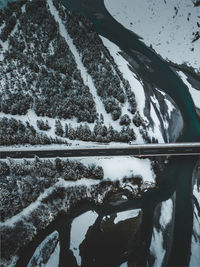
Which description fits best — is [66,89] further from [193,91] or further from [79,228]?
[79,228]

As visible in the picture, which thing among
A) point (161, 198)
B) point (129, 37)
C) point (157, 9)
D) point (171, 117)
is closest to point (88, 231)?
point (161, 198)

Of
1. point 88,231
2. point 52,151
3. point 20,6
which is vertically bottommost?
point 88,231

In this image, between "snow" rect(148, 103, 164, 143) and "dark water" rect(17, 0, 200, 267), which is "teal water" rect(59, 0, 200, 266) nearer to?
"dark water" rect(17, 0, 200, 267)

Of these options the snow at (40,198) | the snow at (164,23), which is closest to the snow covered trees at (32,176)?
the snow at (40,198)

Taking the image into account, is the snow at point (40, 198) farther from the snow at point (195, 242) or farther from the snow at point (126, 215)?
the snow at point (195, 242)

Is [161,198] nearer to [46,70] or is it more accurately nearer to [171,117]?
[171,117]

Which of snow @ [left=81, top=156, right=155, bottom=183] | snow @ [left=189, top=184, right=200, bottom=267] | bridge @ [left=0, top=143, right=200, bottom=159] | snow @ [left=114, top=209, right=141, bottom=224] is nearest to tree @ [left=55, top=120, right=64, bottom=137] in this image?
bridge @ [left=0, top=143, right=200, bottom=159]
